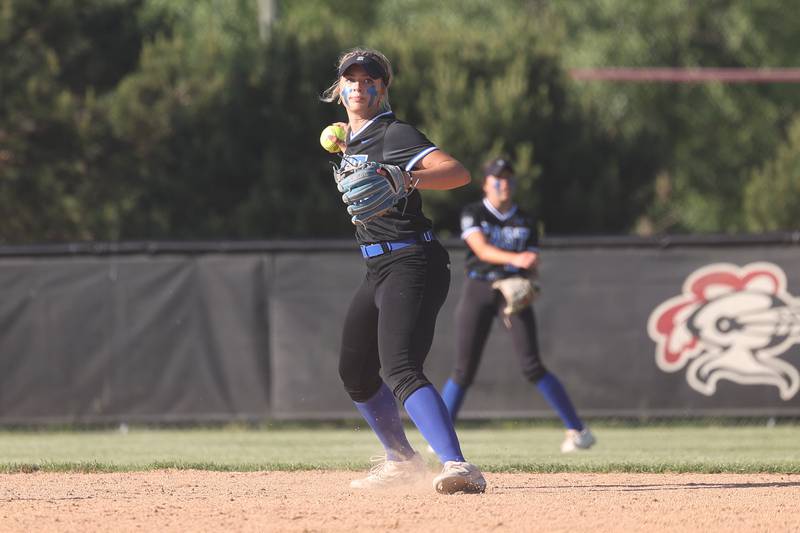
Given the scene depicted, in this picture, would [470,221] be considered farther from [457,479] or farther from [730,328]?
[730,328]

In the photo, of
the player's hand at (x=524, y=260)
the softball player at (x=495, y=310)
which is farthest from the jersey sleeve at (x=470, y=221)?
the player's hand at (x=524, y=260)

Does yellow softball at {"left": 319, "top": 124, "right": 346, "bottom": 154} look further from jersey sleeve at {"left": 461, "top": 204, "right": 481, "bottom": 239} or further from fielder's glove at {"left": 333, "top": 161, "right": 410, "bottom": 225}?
jersey sleeve at {"left": 461, "top": 204, "right": 481, "bottom": 239}

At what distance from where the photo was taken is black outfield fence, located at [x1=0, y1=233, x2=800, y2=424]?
11.3 m

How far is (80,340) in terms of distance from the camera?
37.8ft

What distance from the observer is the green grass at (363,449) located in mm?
7551

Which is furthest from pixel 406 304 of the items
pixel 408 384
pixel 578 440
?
pixel 578 440

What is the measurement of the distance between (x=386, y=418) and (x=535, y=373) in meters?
2.76

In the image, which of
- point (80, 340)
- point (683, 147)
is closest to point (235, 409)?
point (80, 340)

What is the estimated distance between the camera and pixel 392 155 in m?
5.66

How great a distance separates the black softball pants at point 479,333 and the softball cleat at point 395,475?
8.40 feet

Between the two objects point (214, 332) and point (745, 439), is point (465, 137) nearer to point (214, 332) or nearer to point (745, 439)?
point (214, 332)

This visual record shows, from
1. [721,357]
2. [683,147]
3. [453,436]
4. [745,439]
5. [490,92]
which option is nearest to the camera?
[453,436]

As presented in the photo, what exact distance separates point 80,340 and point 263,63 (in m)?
6.56

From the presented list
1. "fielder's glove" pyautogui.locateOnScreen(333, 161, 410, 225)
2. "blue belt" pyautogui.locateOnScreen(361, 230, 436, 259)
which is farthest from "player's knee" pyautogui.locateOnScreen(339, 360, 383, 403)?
"fielder's glove" pyautogui.locateOnScreen(333, 161, 410, 225)
